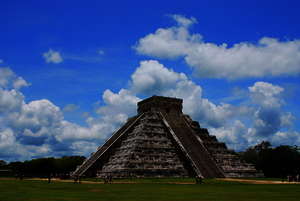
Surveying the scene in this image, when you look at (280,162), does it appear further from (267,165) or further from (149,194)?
(149,194)

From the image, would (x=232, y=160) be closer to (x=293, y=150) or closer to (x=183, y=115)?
(x=183, y=115)

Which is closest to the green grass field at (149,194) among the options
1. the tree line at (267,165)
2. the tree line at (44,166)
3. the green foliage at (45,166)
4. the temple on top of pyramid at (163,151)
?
the temple on top of pyramid at (163,151)

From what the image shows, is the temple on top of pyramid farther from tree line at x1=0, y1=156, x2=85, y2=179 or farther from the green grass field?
tree line at x1=0, y1=156, x2=85, y2=179

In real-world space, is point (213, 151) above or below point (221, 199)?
above

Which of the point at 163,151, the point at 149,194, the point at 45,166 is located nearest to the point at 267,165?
the point at 163,151

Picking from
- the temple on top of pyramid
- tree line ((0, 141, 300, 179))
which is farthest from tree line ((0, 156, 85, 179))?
the temple on top of pyramid

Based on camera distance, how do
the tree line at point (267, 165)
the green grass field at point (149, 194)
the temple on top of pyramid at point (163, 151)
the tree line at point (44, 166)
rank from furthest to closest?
the tree line at point (44, 166), the tree line at point (267, 165), the temple on top of pyramid at point (163, 151), the green grass field at point (149, 194)

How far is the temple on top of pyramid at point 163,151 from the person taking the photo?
42.8 meters

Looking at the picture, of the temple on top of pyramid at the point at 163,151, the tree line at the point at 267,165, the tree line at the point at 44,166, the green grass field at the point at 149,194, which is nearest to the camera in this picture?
the green grass field at the point at 149,194

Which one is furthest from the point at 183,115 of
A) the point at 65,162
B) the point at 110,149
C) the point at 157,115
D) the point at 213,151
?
the point at 65,162

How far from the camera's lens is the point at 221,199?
17469 mm

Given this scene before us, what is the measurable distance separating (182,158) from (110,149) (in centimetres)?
1070

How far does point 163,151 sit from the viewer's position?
45.5m

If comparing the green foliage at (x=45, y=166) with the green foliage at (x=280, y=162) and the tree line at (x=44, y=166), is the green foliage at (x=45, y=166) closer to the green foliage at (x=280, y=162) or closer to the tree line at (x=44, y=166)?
the tree line at (x=44, y=166)
